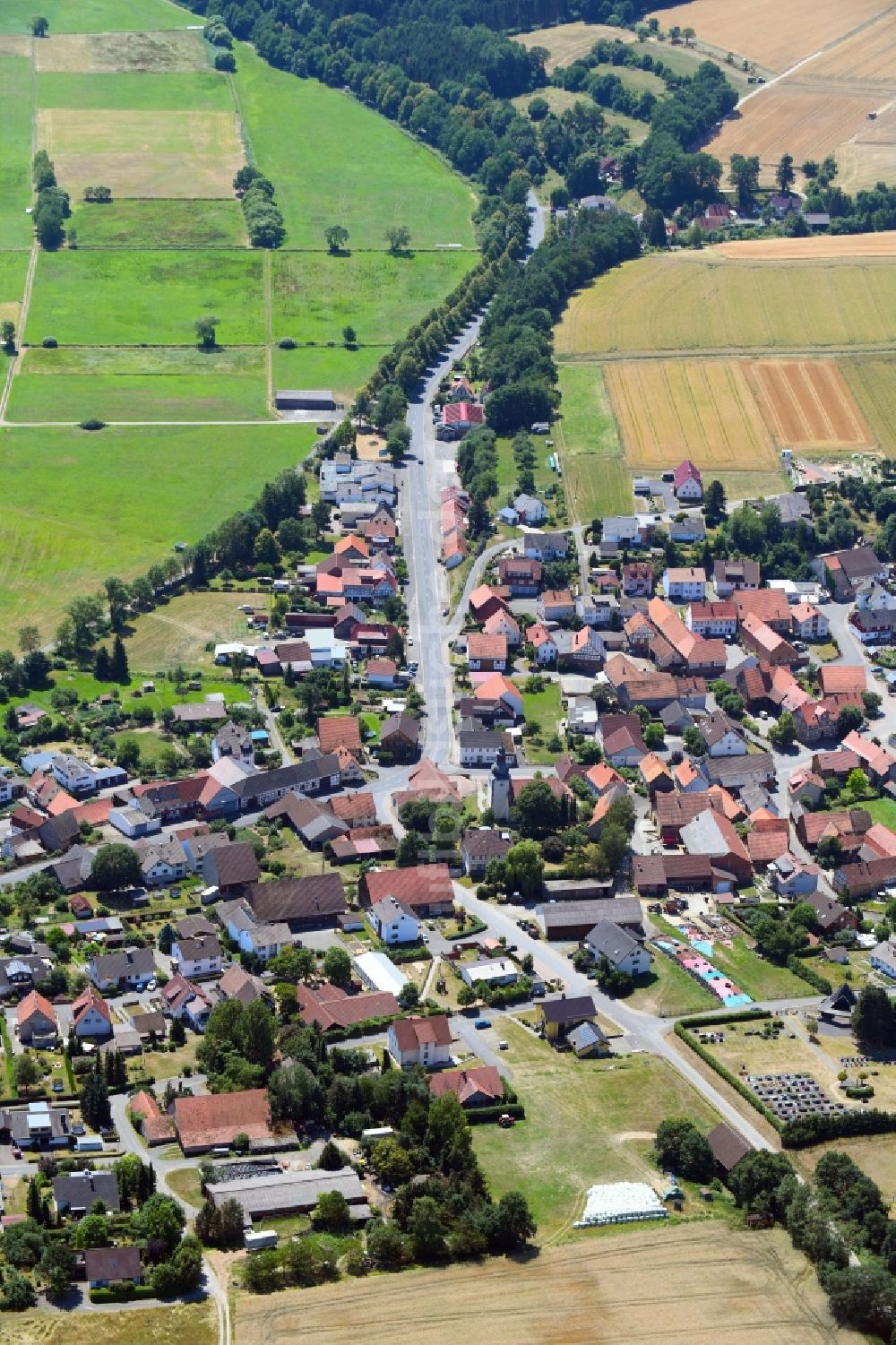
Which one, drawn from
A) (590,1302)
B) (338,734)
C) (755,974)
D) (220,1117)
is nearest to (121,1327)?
(220,1117)

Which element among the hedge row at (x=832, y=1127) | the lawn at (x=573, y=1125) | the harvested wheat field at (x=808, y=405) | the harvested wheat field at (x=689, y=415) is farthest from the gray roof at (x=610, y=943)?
the harvested wheat field at (x=808, y=405)

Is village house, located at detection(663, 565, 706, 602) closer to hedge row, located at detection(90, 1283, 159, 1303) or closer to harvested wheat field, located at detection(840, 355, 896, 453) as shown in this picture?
harvested wheat field, located at detection(840, 355, 896, 453)

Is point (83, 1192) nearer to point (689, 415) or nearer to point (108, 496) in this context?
point (108, 496)

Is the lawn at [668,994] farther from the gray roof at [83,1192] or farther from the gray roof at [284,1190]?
the gray roof at [83,1192]

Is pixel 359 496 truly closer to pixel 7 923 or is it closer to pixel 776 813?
pixel 776 813

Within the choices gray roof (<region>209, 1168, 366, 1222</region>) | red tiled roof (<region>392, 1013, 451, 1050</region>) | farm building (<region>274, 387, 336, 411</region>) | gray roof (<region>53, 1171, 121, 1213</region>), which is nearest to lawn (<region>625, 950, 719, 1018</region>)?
red tiled roof (<region>392, 1013, 451, 1050</region>)

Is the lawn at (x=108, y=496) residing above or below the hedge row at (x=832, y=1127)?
below
